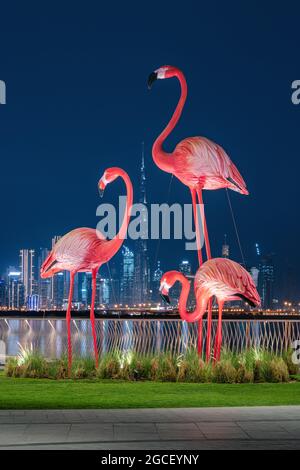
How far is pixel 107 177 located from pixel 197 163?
2.27 metres

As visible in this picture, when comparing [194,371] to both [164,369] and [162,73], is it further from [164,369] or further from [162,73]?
[162,73]

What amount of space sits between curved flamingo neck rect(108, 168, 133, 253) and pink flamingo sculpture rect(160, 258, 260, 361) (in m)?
1.15

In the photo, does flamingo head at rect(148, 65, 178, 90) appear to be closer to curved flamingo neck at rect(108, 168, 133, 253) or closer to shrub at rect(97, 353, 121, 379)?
curved flamingo neck at rect(108, 168, 133, 253)

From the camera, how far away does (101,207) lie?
16641mm

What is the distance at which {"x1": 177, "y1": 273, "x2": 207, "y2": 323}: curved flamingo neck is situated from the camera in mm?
14891

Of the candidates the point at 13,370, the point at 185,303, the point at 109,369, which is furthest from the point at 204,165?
the point at 13,370

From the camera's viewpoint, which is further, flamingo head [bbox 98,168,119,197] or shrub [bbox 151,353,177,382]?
flamingo head [bbox 98,168,119,197]

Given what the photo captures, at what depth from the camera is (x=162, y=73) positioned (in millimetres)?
15398

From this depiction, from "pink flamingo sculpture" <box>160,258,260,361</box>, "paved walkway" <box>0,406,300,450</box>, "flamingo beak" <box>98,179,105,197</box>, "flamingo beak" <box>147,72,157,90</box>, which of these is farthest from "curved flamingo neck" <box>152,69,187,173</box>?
"paved walkway" <box>0,406,300,450</box>

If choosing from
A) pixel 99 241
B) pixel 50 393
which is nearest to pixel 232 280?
pixel 99 241

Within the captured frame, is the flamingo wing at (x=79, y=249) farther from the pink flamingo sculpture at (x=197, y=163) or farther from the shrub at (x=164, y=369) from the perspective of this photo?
the shrub at (x=164, y=369)

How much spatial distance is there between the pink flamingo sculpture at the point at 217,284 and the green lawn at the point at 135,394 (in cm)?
167

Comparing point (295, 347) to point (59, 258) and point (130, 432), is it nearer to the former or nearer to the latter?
point (59, 258)
